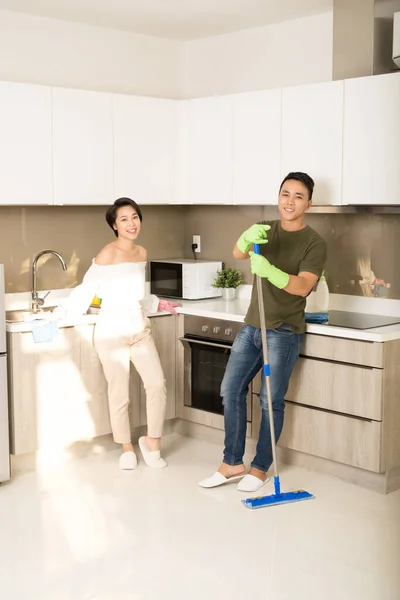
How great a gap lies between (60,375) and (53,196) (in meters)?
0.96

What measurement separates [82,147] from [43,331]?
1049mm

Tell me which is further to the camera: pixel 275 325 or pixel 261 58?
pixel 261 58

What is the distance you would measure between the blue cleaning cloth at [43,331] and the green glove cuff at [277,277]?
1212mm

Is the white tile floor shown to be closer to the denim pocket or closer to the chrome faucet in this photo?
the denim pocket

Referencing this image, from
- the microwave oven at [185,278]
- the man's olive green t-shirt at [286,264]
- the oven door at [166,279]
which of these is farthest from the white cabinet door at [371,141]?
the oven door at [166,279]

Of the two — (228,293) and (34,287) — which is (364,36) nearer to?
(228,293)

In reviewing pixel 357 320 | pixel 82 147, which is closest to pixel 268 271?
pixel 357 320

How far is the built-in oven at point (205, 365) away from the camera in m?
4.62

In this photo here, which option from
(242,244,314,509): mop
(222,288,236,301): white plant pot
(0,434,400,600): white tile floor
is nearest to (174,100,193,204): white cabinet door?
(222,288,236,301): white plant pot

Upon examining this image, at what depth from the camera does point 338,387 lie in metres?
4.07

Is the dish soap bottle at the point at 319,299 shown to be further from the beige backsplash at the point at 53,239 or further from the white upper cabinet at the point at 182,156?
the beige backsplash at the point at 53,239

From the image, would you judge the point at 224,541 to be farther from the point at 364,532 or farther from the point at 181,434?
the point at 181,434

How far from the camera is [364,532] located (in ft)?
11.7

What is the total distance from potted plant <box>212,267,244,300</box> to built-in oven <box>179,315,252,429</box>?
0.40 m
